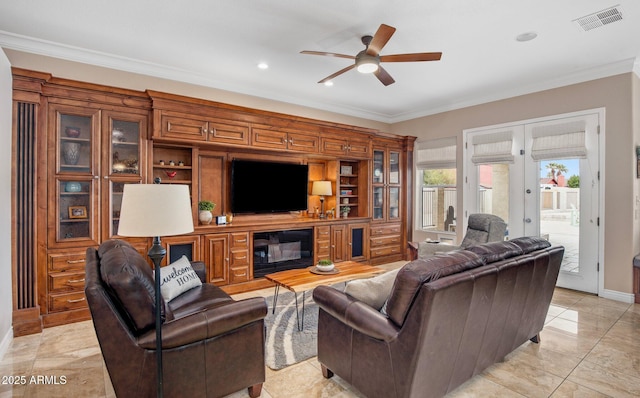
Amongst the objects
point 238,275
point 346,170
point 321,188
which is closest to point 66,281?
point 238,275

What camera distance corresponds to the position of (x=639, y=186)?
4000 millimetres

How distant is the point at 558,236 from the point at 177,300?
4.80 m

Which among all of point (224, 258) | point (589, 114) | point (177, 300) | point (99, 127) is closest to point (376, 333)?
point (177, 300)

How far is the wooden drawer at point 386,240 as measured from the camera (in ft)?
19.0

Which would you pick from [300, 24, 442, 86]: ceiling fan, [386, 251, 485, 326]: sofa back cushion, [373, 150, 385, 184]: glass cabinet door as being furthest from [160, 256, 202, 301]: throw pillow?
[373, 150, 385, 184]: glass cabinet door

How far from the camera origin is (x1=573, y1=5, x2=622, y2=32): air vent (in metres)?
2.75

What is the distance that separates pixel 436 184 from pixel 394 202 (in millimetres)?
843

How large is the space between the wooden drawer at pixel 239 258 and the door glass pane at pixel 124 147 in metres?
1.51

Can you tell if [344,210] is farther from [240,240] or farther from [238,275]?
[238,275]

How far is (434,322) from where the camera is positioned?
1661 millimetres

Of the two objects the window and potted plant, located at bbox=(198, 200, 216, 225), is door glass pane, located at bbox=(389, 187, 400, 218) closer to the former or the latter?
the window

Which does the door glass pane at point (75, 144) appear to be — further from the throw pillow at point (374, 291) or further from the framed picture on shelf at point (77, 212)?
the throw pillow at point (374, 291)

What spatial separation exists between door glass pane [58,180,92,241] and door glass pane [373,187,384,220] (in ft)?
13.8

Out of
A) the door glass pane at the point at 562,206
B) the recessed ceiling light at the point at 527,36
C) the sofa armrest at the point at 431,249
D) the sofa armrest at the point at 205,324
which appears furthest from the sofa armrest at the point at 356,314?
the door glass pane at the point at 562,206
